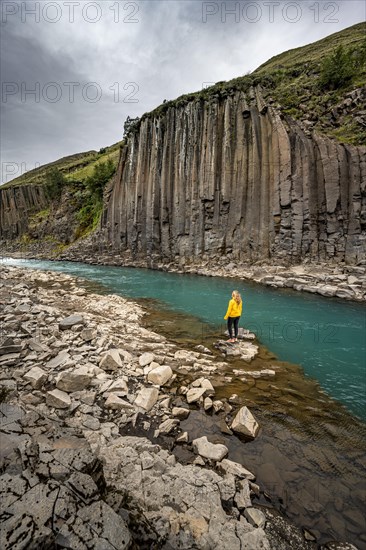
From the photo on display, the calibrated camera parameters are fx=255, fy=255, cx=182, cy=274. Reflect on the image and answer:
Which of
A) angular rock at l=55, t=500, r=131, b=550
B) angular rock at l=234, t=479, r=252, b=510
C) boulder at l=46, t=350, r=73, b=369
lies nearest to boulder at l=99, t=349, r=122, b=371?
boulder at l=46, t=350, r=73, b=369

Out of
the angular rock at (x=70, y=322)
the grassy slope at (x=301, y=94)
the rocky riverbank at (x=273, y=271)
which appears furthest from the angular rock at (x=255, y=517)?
the grassy slope at (x=301, y=94)

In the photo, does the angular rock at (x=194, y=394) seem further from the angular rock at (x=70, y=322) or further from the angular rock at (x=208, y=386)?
the angular rock at (x=70, y=322)

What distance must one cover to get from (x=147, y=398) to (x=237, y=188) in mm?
25141

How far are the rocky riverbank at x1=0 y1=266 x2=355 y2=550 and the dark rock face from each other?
216 ft

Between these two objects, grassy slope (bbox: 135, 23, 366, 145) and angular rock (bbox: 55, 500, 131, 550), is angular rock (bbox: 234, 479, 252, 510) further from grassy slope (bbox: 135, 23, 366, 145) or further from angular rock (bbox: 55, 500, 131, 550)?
grassy slope (bbox: 135, 23, 366, 145)

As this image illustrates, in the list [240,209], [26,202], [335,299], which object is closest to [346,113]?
[240,209]

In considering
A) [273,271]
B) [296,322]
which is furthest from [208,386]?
[273,271]

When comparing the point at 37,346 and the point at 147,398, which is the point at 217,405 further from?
the point at 37,346

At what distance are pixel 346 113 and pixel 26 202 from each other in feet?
222

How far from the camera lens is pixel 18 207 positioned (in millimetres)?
63719

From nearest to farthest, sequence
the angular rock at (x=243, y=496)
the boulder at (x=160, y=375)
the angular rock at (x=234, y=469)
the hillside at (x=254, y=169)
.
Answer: the angular rock at (x=243, y=496) < the angular rock at (x=234, y=469) < the boulder at (x=160, y=375) < the hillside at (x=254, y=169)

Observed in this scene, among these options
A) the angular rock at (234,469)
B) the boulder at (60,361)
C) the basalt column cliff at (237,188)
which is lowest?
the angular rock at (234,469)

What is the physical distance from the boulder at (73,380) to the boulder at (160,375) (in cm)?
131

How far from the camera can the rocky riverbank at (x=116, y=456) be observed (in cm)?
224
